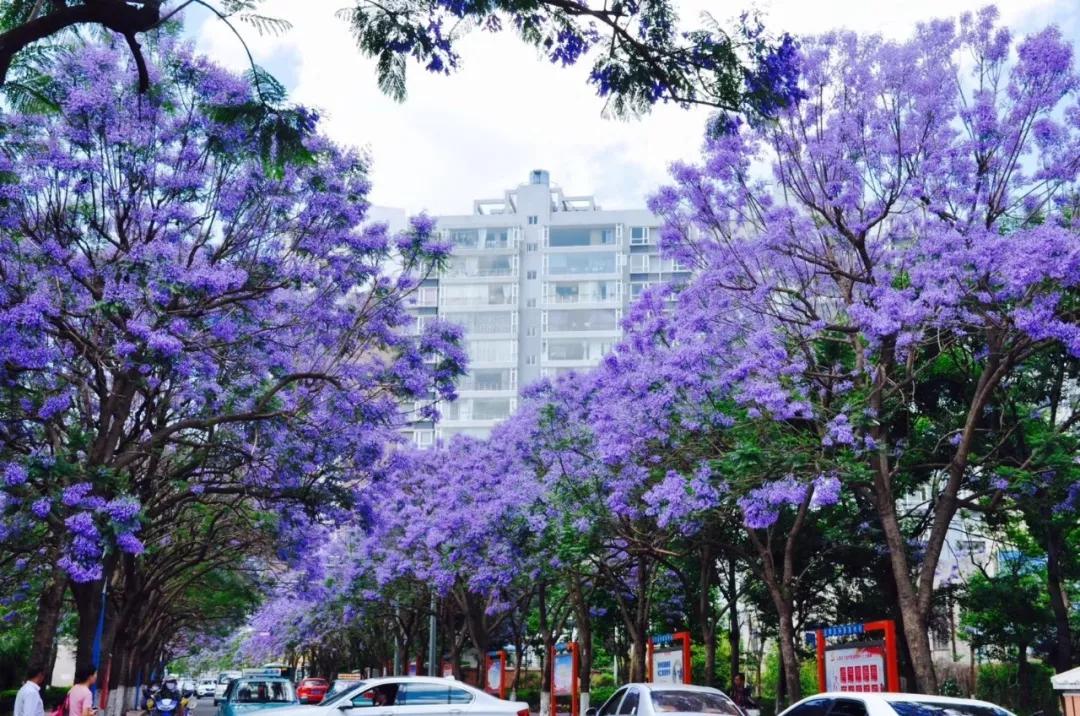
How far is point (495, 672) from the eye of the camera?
40.4 m

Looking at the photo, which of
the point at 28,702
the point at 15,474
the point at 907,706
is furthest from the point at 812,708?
the point at 15,474

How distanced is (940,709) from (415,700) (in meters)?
7.32

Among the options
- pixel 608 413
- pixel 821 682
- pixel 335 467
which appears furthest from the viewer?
pixel 608 413

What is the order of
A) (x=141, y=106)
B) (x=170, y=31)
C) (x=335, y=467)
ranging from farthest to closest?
(x=335, y=467) → (x=141, y=106) → (x=170, y=31)

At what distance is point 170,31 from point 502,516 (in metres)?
18.1

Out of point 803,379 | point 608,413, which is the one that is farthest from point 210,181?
point 803,379

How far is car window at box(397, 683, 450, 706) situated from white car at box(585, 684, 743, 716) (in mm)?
2280

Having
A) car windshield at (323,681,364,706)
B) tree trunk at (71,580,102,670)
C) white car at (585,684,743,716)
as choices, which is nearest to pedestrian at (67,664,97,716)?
car windshield at (323,681,364,706)

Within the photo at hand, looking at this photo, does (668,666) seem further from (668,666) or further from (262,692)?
(262,692)

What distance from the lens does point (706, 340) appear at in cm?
1998

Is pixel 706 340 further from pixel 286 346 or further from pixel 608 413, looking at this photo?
pixel 286 346

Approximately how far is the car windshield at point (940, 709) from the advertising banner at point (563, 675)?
22036mm

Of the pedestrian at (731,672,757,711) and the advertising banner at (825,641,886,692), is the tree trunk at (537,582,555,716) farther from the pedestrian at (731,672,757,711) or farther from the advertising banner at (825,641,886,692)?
the advertising banner at (825,641,886,692)

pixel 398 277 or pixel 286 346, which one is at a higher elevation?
pixel 398 277
